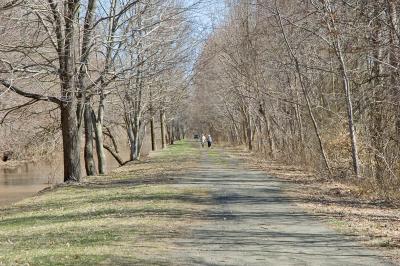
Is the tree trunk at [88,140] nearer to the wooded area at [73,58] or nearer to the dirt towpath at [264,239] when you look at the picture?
the wooded area at [73,58]

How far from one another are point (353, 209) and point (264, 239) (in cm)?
420

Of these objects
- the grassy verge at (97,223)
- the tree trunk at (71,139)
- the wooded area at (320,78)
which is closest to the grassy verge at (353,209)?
the wooded area at (320,78)

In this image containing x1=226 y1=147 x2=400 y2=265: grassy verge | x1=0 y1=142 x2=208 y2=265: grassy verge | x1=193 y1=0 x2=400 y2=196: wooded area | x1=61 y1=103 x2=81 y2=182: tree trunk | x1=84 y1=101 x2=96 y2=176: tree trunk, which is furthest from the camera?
x1=84 y1=101 x2=96 y2=176: tree trunk

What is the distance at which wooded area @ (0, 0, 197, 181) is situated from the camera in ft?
52.1

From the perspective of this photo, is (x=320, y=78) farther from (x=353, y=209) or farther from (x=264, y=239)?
(x=264, y=239)

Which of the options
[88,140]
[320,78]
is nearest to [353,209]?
[88,140]

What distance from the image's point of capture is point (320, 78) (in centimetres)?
2891

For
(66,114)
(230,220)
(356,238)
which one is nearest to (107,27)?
(66,114)

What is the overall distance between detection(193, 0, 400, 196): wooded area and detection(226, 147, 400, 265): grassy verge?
1013mm

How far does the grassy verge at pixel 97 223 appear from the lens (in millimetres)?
8523

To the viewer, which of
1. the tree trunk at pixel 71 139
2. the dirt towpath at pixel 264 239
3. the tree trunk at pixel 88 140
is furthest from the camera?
the tree trunk at pixel 88 140

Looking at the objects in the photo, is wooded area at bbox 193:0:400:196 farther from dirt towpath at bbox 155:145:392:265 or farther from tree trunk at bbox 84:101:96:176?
tree trunk at bbox 84:101:96:176

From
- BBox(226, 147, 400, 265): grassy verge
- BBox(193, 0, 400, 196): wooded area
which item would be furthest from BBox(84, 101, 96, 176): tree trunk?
BBox(226, 147, 400, 265): grassy verge

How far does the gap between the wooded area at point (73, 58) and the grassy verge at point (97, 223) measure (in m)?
3.27
